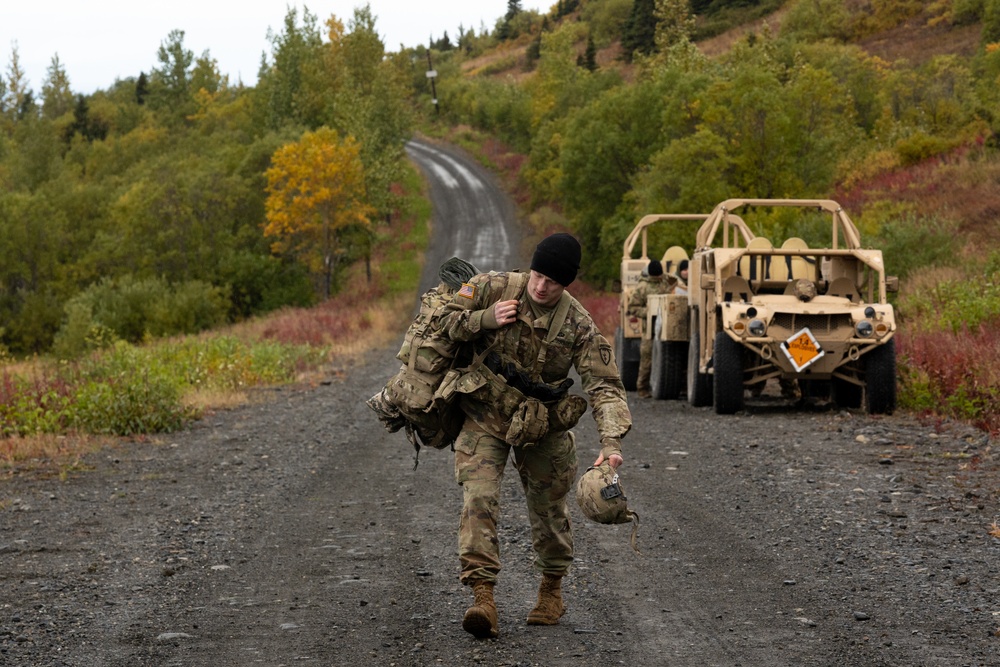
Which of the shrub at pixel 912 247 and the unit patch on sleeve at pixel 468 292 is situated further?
the shrub at pixel 912 247

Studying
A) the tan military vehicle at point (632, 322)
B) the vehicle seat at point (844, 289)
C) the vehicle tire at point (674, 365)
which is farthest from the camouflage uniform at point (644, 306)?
the vehicle seat at point (844, 289)

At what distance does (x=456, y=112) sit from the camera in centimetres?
10288

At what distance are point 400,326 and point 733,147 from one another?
1313 cm

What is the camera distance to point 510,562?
23.4 feet

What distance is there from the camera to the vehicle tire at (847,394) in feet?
49.3

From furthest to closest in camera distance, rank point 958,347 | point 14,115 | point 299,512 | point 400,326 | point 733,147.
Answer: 1. point 14,115
2. point 400,326
3. point 733,147
4. point 958,347
5. point 299,512

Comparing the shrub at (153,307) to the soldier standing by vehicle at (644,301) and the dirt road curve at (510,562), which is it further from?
the dirt road curve at (510,562)

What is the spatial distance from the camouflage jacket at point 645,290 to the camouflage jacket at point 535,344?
12.8m

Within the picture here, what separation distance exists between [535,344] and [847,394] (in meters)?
10.4

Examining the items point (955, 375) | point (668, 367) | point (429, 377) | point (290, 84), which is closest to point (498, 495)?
point (429, 377)

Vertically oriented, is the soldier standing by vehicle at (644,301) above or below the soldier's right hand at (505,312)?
below

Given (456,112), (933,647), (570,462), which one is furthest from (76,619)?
(456,112)

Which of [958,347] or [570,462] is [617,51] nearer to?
[958,347]

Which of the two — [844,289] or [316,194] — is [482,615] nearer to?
[844,289]
